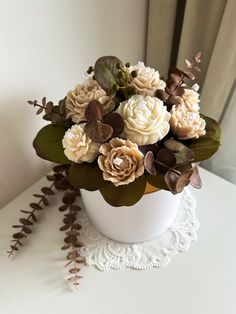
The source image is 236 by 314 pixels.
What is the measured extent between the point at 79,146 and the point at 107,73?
14cm

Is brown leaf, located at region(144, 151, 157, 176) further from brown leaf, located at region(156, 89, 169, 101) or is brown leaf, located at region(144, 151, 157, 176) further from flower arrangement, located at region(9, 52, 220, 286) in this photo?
brown leaf, located at region(156, 89, 169, 101)

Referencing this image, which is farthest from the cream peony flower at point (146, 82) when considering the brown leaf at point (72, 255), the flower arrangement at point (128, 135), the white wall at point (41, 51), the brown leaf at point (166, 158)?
the brown leaf at point (72, 255)

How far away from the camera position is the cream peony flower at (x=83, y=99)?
57cm

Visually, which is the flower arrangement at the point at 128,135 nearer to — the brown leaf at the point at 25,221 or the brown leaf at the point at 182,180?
the brown leaf at the point at 182,180

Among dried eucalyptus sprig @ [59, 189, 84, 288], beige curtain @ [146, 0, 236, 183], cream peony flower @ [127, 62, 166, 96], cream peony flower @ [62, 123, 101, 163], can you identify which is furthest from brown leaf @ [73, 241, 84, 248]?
beige curtain @ [146, 0, 236, 183]

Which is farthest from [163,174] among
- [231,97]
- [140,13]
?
[140,13]

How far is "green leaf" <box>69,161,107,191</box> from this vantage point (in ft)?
1.82

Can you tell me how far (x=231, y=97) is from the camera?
0.85 metres

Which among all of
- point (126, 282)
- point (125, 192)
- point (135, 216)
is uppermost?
point (125, 192)

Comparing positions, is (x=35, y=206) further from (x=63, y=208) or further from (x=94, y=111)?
(x=94, y=111)

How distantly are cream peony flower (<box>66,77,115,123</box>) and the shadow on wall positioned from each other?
18 cm

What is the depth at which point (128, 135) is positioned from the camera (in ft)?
1.78

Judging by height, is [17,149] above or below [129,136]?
below

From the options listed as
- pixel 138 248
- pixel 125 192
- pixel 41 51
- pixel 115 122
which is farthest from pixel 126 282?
pixel 41 51
